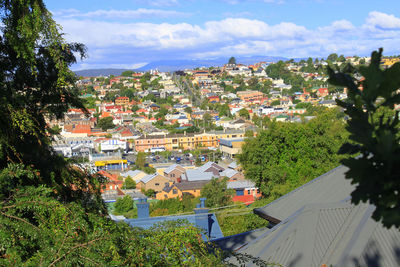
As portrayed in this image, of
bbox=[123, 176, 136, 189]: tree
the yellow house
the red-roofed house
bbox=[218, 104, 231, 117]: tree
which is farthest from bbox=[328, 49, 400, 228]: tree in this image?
bbox=[218, 104, 231, 117]: tree

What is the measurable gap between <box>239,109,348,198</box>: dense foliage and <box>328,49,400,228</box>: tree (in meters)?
9.23

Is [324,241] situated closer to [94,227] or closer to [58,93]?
[94,227]

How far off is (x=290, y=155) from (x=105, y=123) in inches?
1928

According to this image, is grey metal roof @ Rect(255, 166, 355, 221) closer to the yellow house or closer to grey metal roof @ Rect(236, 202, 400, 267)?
grey metal roof @ Rect(236, 202, 400, 267)

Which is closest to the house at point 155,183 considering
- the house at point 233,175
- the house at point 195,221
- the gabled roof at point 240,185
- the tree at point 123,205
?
the house at point 233,175

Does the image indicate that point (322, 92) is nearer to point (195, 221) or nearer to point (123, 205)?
point (123, 205)

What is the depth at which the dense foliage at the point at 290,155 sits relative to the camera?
10016 mm

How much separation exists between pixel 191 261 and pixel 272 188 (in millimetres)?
7862

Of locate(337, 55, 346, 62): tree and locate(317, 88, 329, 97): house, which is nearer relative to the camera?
locate(317, 88, 329, 97): house

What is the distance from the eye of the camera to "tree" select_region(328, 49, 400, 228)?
71 cm

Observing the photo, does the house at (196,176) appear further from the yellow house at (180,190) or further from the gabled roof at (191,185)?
the yellow house at (180,190)

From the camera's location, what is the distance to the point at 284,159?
10.3 metres

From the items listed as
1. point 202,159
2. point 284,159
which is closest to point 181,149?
point 202,159

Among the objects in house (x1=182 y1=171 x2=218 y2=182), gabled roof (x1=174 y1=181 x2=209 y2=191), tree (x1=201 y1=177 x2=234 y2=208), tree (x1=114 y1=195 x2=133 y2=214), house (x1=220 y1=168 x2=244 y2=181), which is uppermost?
tree (x1=201 y1=177 x2=234 y2=208)
